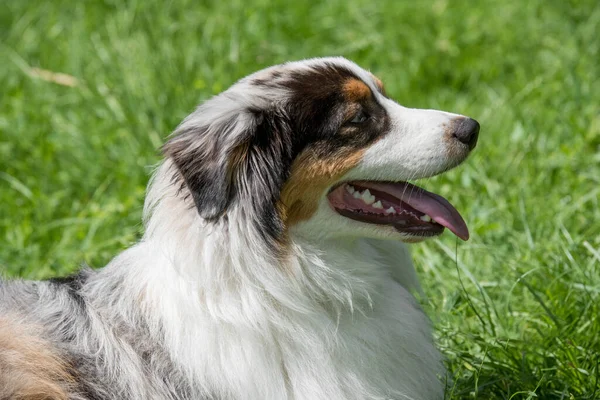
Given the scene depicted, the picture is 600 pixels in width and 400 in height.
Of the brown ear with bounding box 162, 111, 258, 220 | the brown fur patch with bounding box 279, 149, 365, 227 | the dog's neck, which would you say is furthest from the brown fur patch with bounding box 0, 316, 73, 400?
the brown fur patch with bounding box 279, 149, 365, 227

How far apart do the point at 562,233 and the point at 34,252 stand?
2781 millimetres

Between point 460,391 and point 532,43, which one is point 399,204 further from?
point 532,43

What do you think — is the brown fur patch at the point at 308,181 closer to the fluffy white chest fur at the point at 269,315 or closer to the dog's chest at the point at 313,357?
the fluffy white chest fur at the point at 269,315

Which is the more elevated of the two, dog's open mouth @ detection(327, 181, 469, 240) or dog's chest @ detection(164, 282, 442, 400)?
dog's open mouth @ detection(327, 181, 469, 240)

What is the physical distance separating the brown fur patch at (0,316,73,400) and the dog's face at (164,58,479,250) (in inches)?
29.0

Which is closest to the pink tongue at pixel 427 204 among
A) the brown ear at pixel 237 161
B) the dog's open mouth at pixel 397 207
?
Answer: the dog's open mouth at pixel 397 207

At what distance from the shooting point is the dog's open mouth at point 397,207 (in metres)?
3.16

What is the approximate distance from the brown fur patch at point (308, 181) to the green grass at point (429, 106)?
0.91 m

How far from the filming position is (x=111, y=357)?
3102 millimetres

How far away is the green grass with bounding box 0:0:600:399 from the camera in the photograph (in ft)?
12.6

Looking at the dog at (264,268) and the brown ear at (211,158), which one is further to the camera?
the dog at (264,268)

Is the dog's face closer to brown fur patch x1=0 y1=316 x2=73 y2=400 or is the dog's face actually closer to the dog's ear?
the dog's ear

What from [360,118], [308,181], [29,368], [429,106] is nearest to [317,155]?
[308,181]

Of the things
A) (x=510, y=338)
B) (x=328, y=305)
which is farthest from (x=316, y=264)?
(x=510, y=338)
